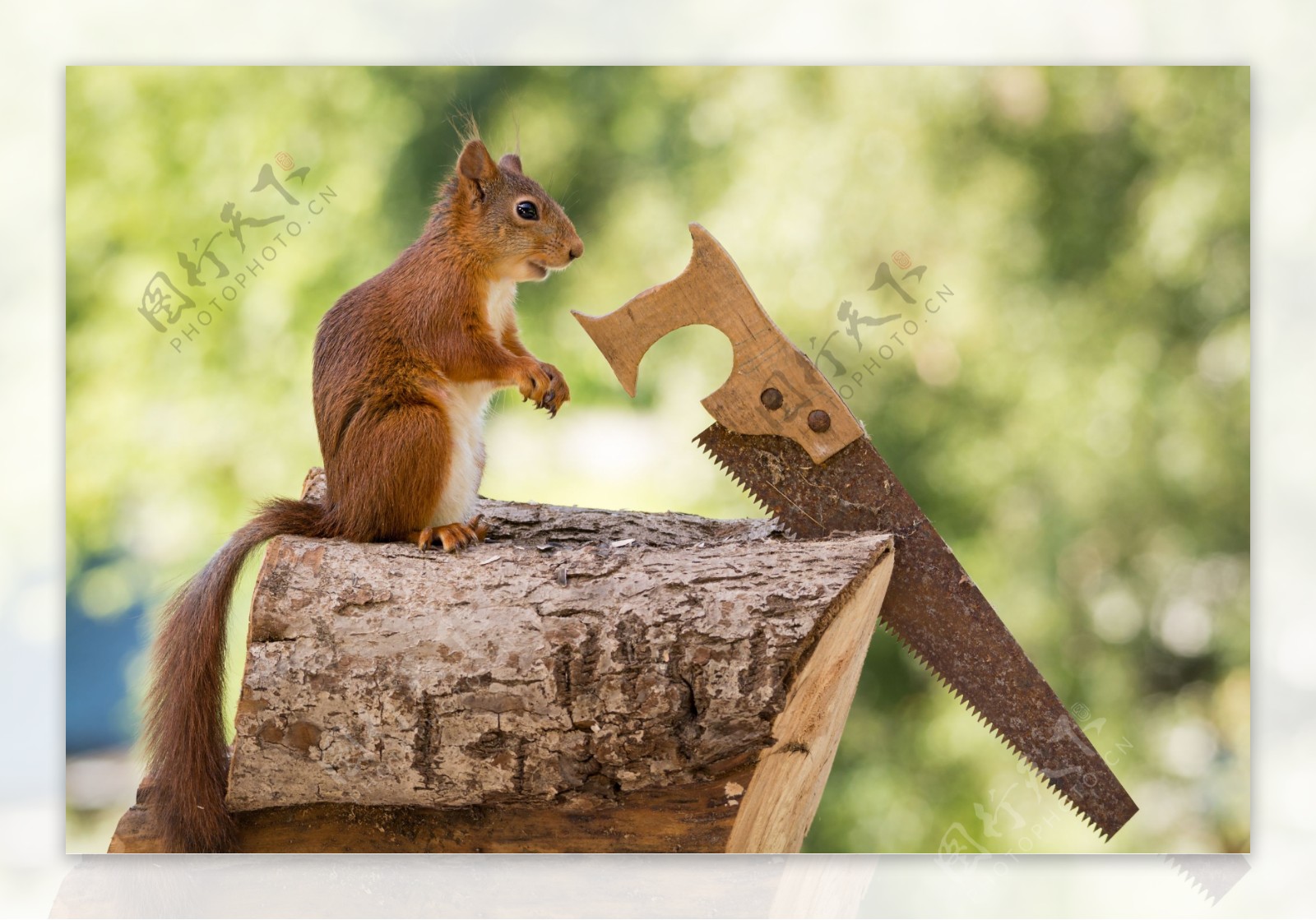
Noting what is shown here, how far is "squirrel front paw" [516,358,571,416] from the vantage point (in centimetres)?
262

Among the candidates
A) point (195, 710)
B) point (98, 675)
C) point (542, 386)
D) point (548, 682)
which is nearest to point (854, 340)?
point (542, 386)

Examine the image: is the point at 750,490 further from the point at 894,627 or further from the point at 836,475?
the point at 894,627

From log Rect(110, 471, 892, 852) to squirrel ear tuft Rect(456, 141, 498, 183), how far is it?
865 millimetres

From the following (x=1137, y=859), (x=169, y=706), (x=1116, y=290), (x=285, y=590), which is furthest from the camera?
(x=1116, y=290)

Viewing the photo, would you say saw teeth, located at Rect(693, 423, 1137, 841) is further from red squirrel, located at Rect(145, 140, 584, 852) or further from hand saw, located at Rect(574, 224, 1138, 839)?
red squirrel, located at Rect(145, 140, 584, 852)

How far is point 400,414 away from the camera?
2.56 meters

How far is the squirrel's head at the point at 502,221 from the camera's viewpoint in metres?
2.75

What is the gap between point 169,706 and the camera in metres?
2.49

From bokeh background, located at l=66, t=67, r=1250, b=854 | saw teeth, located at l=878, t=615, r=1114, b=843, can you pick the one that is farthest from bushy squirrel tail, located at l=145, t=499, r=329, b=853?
saw teeth, located at l=878, t=615, r=1114, b=843

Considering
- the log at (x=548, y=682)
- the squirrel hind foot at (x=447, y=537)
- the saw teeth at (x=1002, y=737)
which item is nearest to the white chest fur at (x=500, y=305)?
the squirrel hind foot at (x=447, y=537)

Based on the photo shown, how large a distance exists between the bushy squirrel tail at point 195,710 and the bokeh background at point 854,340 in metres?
0.36

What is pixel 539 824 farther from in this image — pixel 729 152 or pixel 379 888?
pixel 729 152

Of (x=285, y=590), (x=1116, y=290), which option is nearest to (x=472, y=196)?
(x=285, y=590)

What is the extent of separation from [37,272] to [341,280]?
87 cm
